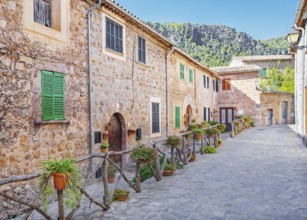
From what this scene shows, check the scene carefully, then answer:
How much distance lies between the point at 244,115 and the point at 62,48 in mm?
21692

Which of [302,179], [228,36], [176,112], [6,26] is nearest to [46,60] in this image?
[6,26]

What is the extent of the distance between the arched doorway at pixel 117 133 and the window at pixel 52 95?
107 inches

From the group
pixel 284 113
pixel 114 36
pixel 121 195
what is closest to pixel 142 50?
pixel 114 36

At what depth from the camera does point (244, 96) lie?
25.8m

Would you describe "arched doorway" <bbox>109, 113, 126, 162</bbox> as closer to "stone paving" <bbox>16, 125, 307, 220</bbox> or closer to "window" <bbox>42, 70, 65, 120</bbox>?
"stone paving" <bbox>16, 125, 307, 220</bbox>

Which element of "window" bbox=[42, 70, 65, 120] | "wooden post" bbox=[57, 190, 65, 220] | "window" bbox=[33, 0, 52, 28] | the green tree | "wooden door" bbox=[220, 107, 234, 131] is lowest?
"wooden post" bbox=[57, 190, 65, 220]

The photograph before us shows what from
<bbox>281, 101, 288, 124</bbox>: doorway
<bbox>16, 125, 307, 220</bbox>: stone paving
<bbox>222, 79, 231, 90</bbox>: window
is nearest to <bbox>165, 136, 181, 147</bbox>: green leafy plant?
<bbox>16, 125, 307, 220</bbox>: stone paving

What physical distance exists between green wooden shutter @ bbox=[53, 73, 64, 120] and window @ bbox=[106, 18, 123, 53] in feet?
8.23

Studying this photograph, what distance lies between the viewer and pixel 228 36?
68.6 meters

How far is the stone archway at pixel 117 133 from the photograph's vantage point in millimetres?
9516

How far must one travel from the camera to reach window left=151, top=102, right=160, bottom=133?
1203 cm

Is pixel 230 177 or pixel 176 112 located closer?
pixel 230 177

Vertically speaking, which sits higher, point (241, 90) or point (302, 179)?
point (241, 90)

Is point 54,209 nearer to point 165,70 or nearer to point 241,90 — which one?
point 165,70
